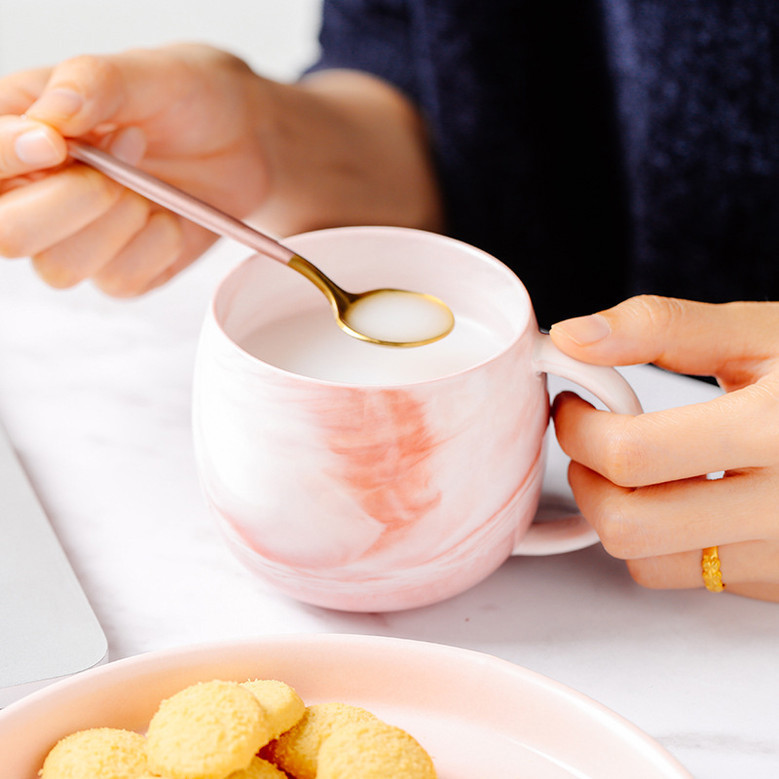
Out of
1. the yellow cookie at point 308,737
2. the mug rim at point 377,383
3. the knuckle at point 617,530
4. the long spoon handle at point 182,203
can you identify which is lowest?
the knuckle at point 617,530

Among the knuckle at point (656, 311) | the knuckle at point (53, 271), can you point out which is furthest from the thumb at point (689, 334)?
the knuckle at point (53, 271)

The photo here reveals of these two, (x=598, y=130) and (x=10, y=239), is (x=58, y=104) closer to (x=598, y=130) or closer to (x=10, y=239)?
(x=10, y=239)

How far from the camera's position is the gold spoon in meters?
0.44

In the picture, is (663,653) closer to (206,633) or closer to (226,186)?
(206,633)

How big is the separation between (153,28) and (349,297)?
1.83m

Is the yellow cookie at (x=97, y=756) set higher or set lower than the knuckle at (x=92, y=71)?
lower

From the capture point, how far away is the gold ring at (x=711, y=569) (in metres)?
0.42

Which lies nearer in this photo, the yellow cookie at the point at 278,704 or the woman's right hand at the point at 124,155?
the yellow cookie at the point at 278,704

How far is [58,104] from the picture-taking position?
1.58 ft

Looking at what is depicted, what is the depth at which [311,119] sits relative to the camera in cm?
74

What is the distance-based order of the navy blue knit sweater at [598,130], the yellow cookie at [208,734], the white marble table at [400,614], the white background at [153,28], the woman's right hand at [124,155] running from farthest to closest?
the white background at [153,28], the navy blue knit sweater at [598,130], the woman's right hand at [124,155], the white marble table at [400,614], the yellow cookie at [208,734]

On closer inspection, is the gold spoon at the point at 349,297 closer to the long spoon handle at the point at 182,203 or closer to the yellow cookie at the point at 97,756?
the long spoon handle at the point at 182,203

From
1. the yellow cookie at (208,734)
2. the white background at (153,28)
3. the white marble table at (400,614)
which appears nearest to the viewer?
the yellow cookie at (208,734)

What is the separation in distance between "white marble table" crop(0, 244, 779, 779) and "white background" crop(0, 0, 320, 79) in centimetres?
156
